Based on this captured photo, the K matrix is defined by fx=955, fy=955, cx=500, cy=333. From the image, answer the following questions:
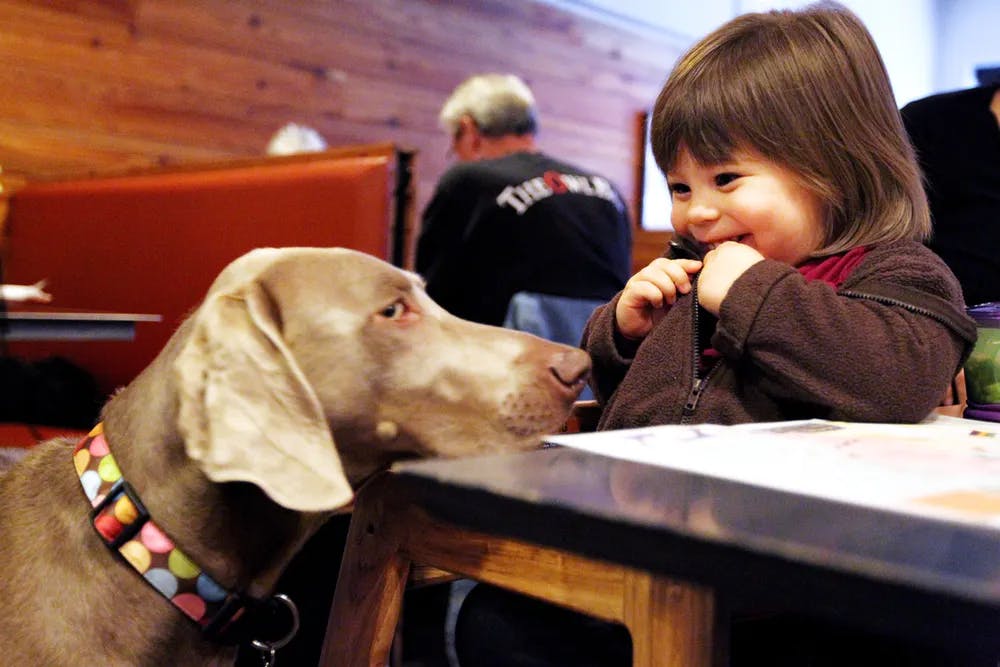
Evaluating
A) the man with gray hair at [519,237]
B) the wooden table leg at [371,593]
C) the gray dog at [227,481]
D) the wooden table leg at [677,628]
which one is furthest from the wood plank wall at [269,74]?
the wooden table leg at [677,628]

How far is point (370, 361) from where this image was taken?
99 centimetres

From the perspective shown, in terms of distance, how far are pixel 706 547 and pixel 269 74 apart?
14.2 ft

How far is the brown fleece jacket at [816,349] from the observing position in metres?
0.88

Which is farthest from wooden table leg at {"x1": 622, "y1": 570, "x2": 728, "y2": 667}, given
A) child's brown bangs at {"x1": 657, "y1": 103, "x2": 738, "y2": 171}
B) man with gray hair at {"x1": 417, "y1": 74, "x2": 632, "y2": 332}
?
man with gray hair at {"x1": 417, "y1": 74, "x2": 632, "y2": 332}

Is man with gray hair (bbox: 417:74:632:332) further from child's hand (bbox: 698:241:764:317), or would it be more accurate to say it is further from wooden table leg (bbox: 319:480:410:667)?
wooden table leg (bbox: 319:480:410:667)

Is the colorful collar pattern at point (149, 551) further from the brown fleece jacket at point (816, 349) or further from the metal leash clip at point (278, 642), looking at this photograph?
the brown fleece jacket at point (816, 349)

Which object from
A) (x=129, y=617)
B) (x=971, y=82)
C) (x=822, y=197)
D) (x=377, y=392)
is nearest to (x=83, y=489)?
(x=129, y=617)

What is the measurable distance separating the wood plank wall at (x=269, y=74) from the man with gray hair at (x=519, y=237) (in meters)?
0.84

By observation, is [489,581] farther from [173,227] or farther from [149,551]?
[173,227]

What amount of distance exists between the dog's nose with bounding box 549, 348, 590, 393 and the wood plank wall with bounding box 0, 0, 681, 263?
2726mm

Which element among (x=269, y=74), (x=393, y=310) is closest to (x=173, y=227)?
(x=393, y=310)

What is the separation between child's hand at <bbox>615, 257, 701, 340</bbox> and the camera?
107 cm

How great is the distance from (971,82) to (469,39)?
452 cm

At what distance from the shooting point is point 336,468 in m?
0.81
